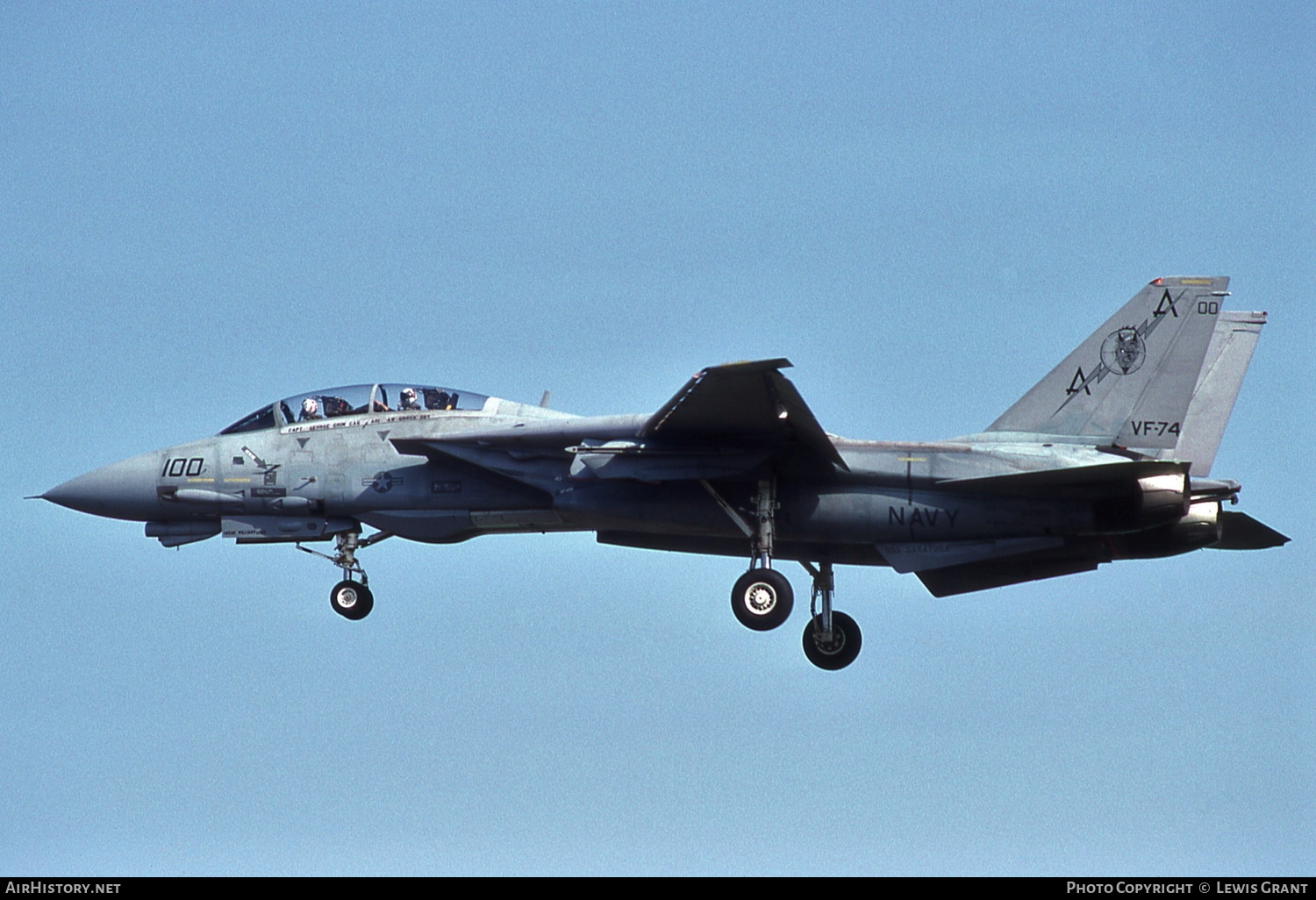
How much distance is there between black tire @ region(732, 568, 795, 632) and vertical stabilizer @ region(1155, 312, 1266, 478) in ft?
18.8

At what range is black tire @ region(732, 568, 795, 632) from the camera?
76.4ft

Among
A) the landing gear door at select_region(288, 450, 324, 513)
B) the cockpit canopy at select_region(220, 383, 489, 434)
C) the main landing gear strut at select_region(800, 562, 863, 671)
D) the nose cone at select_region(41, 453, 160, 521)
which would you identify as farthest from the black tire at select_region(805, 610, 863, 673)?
the nose cone at select_region(41, 453, 160, 521)

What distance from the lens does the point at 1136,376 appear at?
78.6 ft

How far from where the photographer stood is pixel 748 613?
23.3 meters

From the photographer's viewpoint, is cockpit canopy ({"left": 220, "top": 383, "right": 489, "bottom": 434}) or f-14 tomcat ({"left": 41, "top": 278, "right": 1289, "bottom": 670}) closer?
f-14 tomcat ({"left": 41, "top": 278, "right": 1289, "bottom": 670})

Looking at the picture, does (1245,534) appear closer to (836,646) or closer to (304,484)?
(836,646)

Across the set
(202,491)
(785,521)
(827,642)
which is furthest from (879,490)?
(202,491)

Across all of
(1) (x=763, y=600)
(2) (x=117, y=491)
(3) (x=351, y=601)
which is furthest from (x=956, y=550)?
(2) (x=117, y=491)

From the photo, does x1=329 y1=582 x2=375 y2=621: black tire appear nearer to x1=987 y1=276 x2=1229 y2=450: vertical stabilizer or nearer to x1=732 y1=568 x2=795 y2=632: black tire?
x1=732 y1=568 x2=795 y2=632: black tire

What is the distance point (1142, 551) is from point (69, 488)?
1418 centimetres

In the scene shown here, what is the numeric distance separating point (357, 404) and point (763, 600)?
6123mm

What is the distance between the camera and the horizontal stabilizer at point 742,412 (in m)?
21.4

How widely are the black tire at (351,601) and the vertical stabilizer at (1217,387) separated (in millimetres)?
10812
